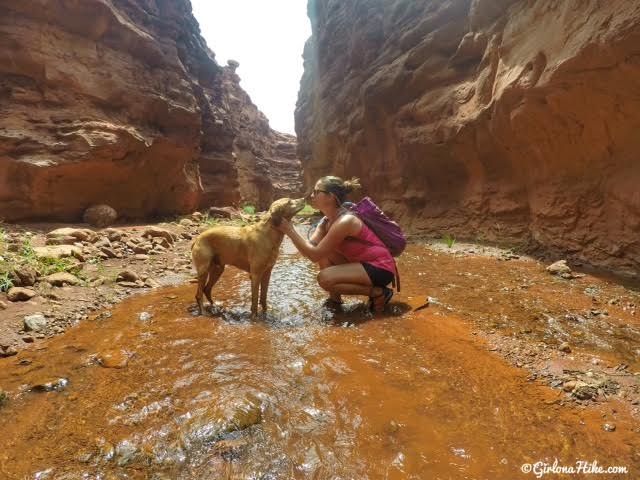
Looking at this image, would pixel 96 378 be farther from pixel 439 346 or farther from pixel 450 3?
pixel 450 3

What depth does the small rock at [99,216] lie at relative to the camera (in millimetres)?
8336

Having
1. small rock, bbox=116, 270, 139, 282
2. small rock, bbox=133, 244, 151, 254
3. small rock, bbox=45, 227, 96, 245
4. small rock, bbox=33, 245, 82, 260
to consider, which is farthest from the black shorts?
small rock, bbox=45, 227, 96, 245

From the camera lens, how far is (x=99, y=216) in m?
8.41

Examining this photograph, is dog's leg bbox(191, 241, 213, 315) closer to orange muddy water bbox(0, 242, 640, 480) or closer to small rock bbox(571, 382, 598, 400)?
orange muddy water bbox(0, 242, 640, 480)

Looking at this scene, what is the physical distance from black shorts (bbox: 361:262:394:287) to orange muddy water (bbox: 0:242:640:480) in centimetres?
48

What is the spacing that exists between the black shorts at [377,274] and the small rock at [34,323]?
10.0 ft

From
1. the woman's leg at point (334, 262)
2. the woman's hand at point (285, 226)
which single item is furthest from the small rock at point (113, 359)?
the woman's leg at point (334, 262)

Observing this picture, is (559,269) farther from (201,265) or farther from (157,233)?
(157,233)

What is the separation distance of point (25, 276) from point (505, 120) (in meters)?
8.00

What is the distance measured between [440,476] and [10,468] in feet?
6.00

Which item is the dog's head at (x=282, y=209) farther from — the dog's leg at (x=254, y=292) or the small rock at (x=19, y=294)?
the small rock at (x=19, y=294)

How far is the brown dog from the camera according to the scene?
3533mm

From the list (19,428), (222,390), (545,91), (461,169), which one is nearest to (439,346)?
(222,390)

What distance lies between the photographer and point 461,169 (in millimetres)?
9180
